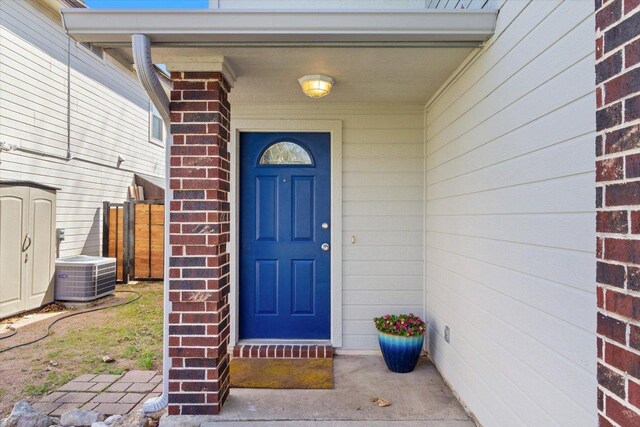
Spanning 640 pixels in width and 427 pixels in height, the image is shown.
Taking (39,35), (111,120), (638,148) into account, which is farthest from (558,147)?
(111,120)

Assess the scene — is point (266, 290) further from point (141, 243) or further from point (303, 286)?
point (141, 243)

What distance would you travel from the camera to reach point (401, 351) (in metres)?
3.06

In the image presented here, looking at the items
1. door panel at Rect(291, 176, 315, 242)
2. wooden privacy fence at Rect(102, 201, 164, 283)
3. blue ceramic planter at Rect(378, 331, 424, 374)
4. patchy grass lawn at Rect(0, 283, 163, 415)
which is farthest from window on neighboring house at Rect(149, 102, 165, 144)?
blue ceramic planter at Rect(378, 331, 424, 374)

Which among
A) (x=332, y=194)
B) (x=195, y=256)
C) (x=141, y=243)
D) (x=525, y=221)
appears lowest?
(x=141, y=243)

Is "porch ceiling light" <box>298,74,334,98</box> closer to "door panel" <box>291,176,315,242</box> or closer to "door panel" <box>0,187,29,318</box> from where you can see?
"door panel" <box>291,176,315,242</box>

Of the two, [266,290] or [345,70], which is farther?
[266,290]

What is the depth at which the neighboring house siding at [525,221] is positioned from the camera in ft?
4.60

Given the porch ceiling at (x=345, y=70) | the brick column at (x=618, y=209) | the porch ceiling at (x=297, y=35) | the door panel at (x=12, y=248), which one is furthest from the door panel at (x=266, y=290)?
the door panel at (x=12, y=248)

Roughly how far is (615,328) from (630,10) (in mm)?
809

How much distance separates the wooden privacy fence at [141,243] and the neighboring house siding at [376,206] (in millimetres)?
4034

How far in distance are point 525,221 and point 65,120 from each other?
6.83 m

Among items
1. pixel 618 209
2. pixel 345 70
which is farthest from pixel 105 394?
pixel 618 209

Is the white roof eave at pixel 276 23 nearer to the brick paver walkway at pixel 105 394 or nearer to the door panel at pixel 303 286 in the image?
the door panel at pixel 303 286

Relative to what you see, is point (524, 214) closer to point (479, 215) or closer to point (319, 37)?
point (479, 215)
